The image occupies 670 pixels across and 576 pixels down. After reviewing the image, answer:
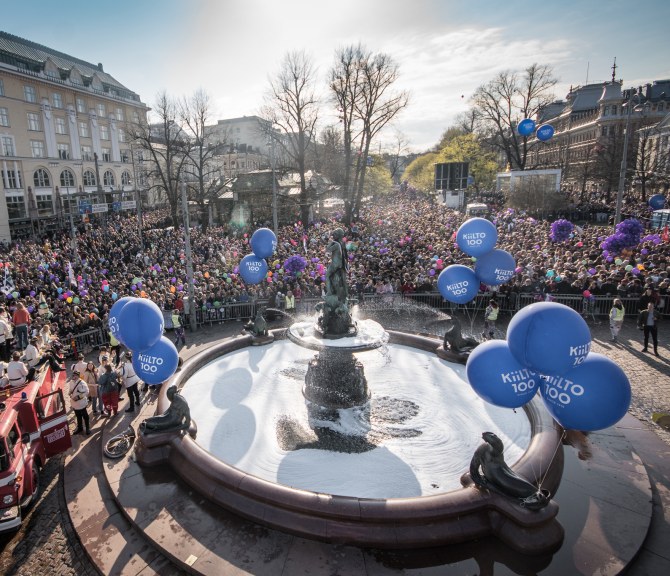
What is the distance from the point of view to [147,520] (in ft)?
21.6

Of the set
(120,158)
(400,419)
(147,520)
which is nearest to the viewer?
(147,520)

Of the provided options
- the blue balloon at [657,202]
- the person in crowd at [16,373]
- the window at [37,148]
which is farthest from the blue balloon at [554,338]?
the window at [37,148]

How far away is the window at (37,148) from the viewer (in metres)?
47.9

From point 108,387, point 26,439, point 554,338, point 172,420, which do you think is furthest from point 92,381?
point 554,338

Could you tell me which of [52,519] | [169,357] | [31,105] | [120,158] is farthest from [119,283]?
[120,158]

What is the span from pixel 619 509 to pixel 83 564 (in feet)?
25.9

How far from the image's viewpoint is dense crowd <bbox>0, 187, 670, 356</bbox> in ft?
56.9

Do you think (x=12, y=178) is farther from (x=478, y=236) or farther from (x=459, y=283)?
(x=478, y=236)

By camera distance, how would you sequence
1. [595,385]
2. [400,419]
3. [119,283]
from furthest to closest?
[119,283] < [400,419] < [595,385]

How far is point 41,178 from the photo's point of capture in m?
48.8

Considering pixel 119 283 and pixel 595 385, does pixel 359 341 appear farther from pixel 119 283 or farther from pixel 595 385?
pixel 119 283

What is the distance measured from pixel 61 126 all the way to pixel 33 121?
4.52 metres

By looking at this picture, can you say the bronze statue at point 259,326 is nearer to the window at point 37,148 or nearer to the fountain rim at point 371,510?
the fountain rim at point 371,510

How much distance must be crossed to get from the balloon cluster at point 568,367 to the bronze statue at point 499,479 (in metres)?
1.06
